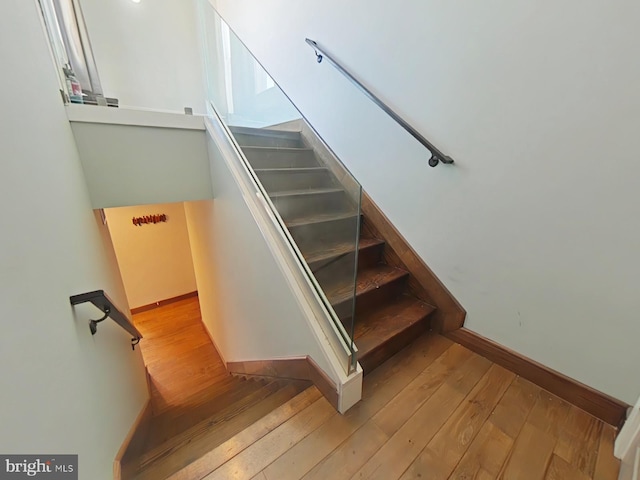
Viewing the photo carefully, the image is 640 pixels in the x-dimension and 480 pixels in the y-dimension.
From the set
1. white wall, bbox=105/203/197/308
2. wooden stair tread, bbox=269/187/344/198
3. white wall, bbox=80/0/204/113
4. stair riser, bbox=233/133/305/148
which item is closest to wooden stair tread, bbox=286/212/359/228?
wooden stair tread, bbox=269/187/344/198

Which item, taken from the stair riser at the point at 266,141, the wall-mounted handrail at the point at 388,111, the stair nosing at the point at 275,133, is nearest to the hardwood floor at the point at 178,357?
the stair riser at the point at 266,141

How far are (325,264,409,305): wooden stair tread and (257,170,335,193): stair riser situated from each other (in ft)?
2.26

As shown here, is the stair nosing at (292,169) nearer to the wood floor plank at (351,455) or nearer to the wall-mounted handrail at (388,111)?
the wall-mounted handrail at (388,111)

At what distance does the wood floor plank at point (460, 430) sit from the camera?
994 mm

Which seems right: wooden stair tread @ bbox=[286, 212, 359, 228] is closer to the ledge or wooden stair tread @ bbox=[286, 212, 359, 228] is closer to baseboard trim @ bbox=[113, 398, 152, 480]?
the ledge

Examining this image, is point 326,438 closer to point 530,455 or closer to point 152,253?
point 530,455

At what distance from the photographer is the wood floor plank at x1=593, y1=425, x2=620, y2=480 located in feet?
3.22

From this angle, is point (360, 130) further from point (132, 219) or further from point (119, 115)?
point (132, 219)

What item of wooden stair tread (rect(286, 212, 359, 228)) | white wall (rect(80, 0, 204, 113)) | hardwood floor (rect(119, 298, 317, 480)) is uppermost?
white wall (rect(80, 0, 204, 113))

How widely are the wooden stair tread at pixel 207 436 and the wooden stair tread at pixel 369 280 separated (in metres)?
0.53

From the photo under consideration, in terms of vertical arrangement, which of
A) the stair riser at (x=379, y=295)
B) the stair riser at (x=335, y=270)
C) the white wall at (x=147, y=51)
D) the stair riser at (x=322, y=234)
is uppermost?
the white wall at (x=147, y=51)

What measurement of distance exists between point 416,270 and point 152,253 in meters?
4.25

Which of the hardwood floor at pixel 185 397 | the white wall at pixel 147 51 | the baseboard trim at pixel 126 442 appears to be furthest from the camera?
the white wall at pixel 147 51

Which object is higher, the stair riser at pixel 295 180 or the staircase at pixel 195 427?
the stair riser at pixel 295 180
